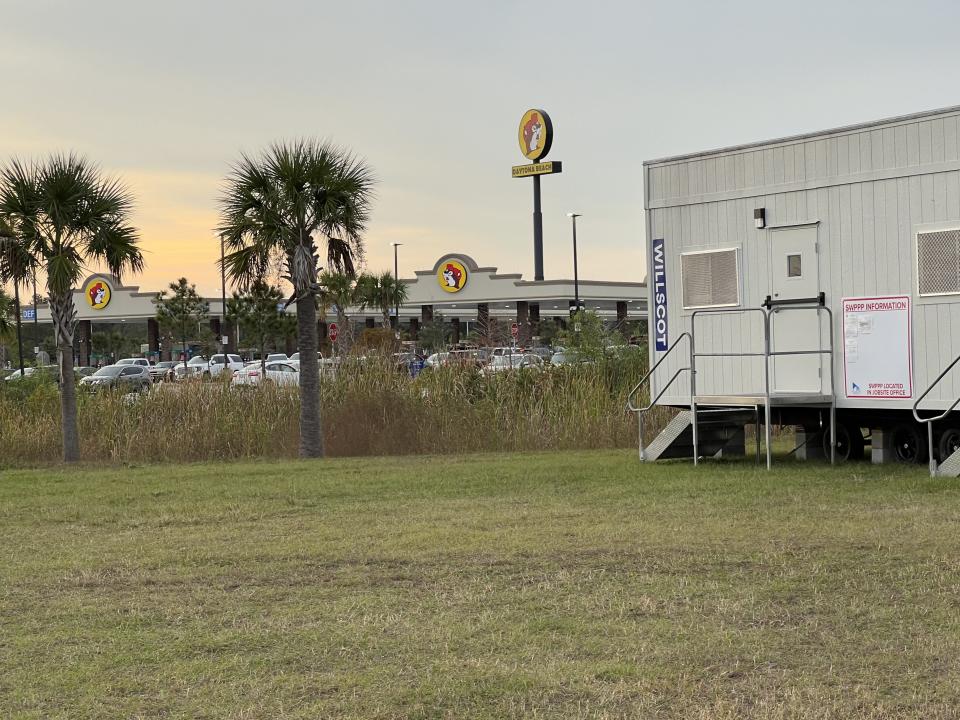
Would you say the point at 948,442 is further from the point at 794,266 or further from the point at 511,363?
the point at 511,363

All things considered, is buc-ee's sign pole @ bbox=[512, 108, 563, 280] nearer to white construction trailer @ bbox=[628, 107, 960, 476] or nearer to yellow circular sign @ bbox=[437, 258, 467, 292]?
yellow circular sign @ bbox=[437, 258, 467, 292]

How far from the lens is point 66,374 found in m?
19.2

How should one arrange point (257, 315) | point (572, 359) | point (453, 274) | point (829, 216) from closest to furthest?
point (829, 216) → point (572, 359) → point (453, 274) → point (257, 315)

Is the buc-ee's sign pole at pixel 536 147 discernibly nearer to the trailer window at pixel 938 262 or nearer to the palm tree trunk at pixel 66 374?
the palm tree trunk at pixel 66 374

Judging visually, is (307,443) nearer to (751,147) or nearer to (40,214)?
(40,214)

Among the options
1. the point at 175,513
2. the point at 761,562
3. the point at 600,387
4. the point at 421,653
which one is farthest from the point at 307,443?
the point at 421,653

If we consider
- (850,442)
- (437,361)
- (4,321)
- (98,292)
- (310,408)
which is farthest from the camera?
(98,292)

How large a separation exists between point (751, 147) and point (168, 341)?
55.6m

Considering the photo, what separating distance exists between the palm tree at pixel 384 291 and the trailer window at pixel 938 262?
163 feet

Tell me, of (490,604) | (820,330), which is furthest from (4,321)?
(490,604)

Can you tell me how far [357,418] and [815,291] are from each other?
26.8 feet

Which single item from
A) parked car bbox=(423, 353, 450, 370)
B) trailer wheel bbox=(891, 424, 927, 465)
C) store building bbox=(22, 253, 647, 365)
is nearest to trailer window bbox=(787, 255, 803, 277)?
trailer wheel bbox=(891, 424, 927, 465)

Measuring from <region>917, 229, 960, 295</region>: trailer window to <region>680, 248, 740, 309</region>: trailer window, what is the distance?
2416mm

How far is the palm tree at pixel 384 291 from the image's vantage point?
63906 millimetres
